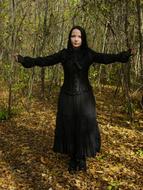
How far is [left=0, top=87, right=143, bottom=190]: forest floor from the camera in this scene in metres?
5.99

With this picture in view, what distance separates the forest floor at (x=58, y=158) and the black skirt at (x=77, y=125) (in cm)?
45

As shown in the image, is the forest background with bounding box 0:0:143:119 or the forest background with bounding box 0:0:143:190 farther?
the forest background with bounding box 0:0:143:119

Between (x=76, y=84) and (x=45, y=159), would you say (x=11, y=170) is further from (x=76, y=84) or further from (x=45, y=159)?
(x=76, y=84)

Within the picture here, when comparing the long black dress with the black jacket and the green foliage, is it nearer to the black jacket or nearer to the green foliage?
the black jacket

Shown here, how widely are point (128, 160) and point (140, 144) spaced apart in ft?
3.38

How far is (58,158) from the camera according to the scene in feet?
22.9

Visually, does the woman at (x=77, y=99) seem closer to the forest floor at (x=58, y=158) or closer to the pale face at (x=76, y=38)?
the pale face at (x=76, y=38)

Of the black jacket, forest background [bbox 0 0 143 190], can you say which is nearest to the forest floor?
forest background [bbox 0 0 143 190]

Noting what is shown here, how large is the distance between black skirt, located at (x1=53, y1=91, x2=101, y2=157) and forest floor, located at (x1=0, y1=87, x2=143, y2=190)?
0.45 meters

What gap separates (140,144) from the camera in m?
7.96

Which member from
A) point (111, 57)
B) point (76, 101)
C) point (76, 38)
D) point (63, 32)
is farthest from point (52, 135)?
point (63, 32)

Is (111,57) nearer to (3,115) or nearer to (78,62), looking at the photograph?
(78,62)

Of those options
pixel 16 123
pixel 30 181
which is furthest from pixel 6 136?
pixel 30 181

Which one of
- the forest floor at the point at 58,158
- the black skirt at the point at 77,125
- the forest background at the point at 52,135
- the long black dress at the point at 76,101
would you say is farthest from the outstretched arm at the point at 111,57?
the forest floor at the point at 58,158
